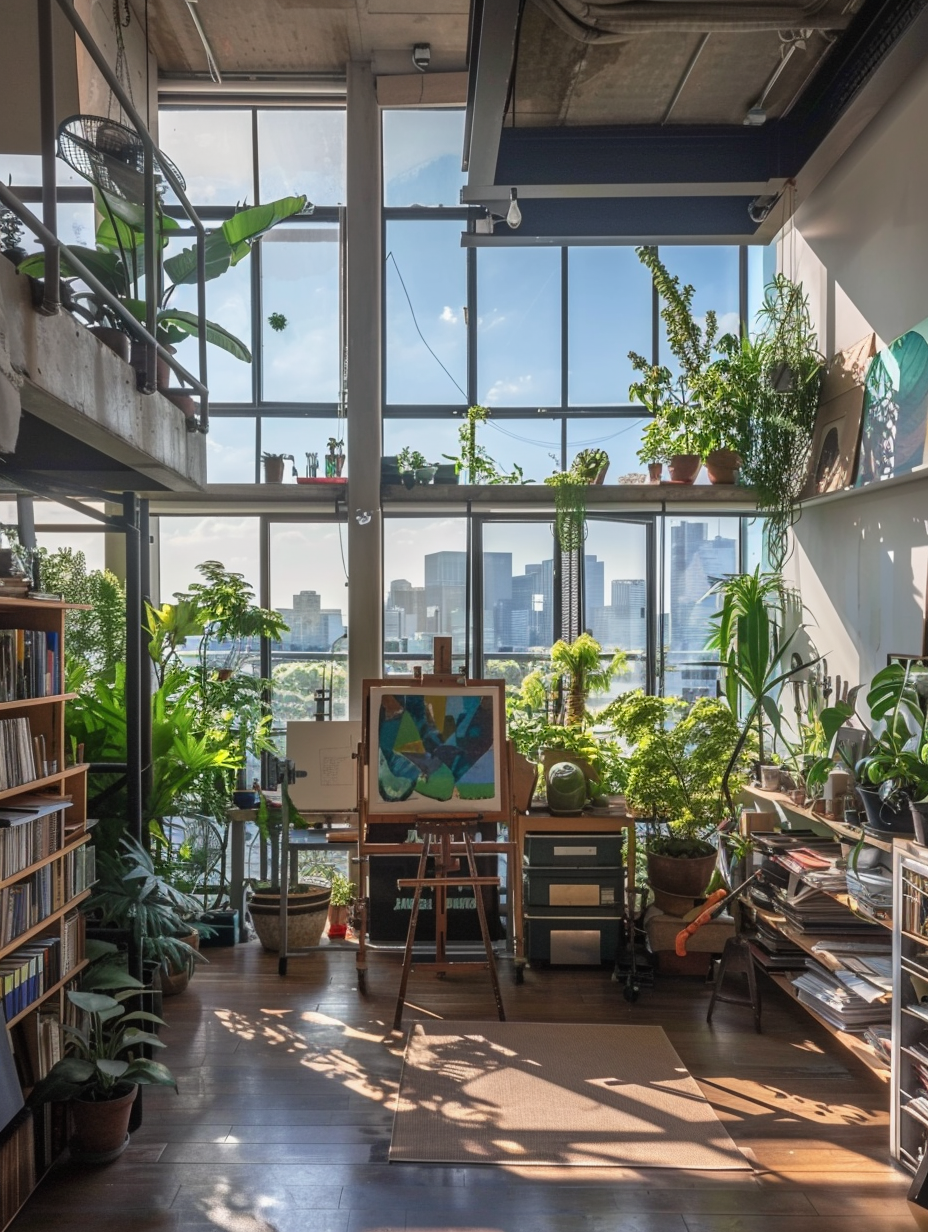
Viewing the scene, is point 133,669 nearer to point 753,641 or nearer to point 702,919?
point 702,919

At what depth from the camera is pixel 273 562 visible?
648 centimetres

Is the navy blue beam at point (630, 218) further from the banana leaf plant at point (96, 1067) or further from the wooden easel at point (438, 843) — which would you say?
the banana leaf plant at point (96, 1067)

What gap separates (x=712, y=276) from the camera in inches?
259

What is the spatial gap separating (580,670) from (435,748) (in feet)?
4.00

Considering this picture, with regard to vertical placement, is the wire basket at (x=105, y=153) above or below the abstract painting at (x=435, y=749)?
above

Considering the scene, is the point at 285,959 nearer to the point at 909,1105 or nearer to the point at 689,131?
the point at 909,1105

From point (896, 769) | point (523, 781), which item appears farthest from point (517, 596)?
point (896, 769)

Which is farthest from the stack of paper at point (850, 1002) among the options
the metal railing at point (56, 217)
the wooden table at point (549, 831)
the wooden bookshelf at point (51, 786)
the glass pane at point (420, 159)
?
the glass pane at point (420, 159)

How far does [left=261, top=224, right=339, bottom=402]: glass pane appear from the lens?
6527 mm

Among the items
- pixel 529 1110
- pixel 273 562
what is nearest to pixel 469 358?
pixel 273 562

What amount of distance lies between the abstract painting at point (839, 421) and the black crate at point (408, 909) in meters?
2.85

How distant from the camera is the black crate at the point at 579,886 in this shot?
16.3 ft

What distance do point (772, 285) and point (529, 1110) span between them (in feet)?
15.3

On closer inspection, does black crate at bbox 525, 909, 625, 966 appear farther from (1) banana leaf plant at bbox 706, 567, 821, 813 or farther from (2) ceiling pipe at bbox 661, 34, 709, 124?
(2) ceiling pipe at bbox 661, 34, 709, 124
